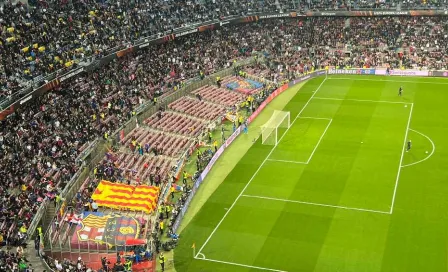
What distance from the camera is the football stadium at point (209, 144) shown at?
3825 cm

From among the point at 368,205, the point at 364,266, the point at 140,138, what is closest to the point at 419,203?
the point at 368,205

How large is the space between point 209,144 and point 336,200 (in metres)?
16.1

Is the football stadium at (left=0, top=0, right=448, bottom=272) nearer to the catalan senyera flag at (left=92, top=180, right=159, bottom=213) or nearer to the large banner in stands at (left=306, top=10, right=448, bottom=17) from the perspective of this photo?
the catalan senyera flag at (left=92, top=180, right=159, bottom=213)

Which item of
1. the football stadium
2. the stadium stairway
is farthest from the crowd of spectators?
the stadium stairway

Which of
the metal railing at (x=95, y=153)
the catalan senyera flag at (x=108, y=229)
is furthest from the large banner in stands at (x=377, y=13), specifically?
the catalan senyera flag at (x=108, y=229)

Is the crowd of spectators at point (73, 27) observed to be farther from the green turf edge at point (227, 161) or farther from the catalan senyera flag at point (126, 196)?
the green turf edge at point (227, 161)

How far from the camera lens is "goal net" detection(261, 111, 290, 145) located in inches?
2231

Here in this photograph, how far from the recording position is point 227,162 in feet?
173

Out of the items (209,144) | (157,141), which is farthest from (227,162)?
(157,141)

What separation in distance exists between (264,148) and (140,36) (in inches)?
914

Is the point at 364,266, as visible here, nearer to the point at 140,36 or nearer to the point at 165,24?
the point at 140,36

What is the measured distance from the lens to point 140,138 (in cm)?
5541

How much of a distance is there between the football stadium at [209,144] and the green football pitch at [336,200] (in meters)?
0.16

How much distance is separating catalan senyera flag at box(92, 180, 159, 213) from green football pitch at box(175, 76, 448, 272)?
3902mm
